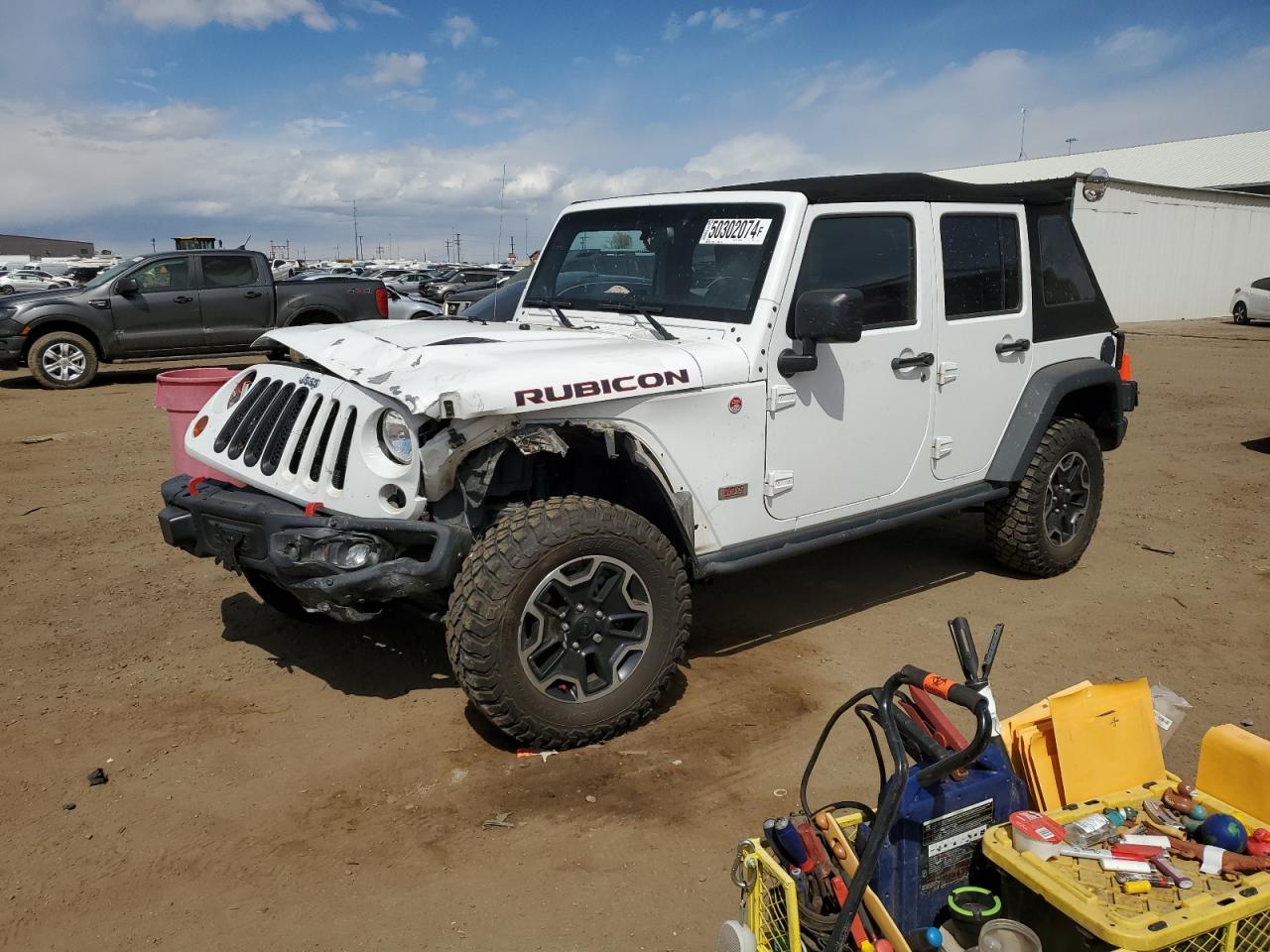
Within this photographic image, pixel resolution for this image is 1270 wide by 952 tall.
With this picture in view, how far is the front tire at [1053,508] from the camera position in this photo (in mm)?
5168

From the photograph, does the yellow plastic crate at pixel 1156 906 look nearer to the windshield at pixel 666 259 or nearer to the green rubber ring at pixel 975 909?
the green rubber ring at pixel 975 909

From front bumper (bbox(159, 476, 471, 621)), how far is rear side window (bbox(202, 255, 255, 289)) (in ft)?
36.3

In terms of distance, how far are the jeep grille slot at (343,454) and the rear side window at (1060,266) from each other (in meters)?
3.57

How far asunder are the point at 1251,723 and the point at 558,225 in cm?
383

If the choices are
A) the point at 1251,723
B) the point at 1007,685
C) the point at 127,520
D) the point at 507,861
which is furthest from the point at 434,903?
the point at 127,520

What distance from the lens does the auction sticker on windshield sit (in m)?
4.01

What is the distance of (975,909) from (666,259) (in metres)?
2.92

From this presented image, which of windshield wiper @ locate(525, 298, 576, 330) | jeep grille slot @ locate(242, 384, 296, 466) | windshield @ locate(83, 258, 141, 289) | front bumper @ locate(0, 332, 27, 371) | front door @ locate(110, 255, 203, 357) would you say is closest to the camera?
jeep grille slot @ locate(242, 384, 296, 466)

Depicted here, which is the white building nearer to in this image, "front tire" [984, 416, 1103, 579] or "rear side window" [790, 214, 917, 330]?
"front tire" [984, 416, 1103, 579]

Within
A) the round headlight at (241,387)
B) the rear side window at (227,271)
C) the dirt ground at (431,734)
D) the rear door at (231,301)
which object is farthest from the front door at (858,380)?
the rear side window at (227,271)

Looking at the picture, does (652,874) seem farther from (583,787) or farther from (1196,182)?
(1196,182)

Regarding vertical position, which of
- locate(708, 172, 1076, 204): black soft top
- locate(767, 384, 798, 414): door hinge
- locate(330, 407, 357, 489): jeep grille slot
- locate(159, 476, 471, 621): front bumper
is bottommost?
locate(159, 476, 471, 621): front bumper

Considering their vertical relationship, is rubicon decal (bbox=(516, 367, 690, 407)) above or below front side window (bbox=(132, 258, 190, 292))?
below

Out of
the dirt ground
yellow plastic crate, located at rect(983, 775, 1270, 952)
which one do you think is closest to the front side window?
the dirt ground
